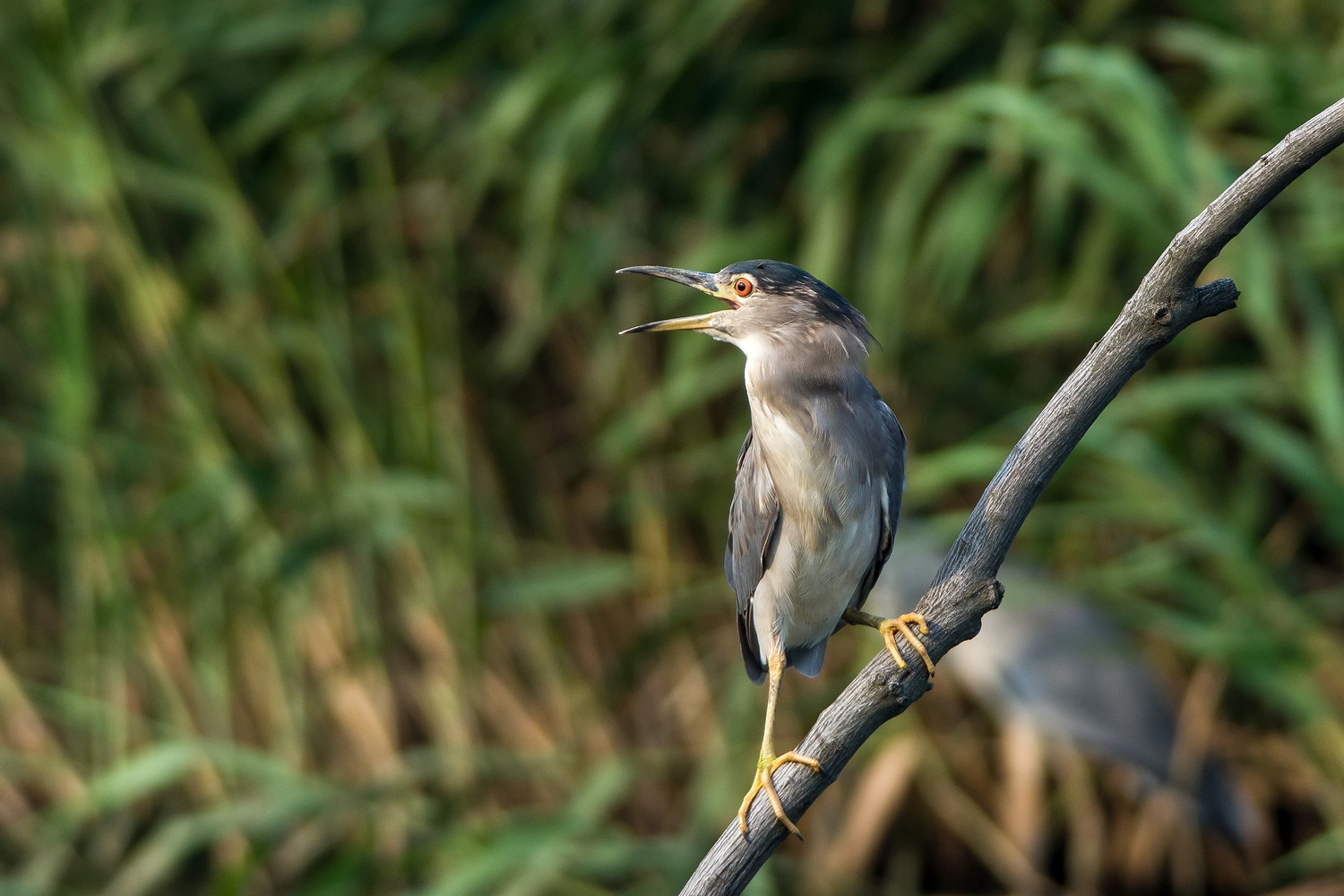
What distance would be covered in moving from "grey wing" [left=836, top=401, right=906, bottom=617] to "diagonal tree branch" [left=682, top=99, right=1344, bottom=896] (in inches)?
19.4

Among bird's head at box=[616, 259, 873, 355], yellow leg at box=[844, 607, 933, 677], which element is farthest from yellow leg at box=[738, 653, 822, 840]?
bird's head at box=[616, 259, 873, 355]

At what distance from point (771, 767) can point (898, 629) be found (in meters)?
0.22

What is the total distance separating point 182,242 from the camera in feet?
13.9

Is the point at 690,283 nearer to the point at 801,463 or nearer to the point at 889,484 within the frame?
the point at 801,463

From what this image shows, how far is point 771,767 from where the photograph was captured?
158cm

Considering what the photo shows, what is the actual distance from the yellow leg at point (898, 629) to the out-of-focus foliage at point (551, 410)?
3.69ft

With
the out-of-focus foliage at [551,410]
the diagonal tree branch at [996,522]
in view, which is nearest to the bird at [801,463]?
the diagonal tree branch at [996,522]

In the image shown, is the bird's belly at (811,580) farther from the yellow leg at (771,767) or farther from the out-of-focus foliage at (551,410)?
the out-of-focus foliage at (551,410)

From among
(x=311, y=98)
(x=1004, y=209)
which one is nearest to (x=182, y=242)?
(x=311, y=98)

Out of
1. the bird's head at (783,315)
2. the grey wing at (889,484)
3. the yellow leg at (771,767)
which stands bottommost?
the yellow leg at (771,767)

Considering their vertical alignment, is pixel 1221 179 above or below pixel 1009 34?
below

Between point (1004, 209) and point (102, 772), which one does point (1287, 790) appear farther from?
point (102, 772)

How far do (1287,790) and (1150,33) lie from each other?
1.96 m

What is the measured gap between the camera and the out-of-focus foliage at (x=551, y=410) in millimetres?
3164
